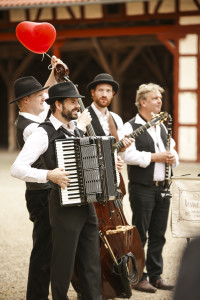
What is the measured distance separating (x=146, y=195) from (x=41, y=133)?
4.94 ft

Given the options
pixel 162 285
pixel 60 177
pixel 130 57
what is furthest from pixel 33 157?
pixel 130 57

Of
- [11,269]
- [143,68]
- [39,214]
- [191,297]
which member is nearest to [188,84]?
[143,68]

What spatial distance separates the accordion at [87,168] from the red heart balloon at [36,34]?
1.11 meters

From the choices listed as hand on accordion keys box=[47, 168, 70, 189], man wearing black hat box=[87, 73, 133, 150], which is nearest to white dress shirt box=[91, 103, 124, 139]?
man wearing black hat box=[87, 73, 133, 150]

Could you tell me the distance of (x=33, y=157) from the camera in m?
3.40

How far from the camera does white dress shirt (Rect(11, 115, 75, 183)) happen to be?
3361 millimetres

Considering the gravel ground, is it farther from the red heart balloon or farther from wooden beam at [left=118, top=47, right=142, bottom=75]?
wooden beam at [left=118, top=47, right=142, bottom=75]

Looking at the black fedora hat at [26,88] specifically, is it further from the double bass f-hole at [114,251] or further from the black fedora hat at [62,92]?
the black fedora hat at [62,92]

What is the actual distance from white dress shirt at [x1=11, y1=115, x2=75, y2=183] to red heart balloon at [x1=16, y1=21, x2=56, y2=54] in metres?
0.91

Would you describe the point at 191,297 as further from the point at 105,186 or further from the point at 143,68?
the point at 143,68

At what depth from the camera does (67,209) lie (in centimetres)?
339

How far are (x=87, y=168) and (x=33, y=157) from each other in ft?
1.15

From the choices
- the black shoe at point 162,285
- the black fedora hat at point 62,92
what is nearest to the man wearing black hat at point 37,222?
the black fedora hat at point 62,92

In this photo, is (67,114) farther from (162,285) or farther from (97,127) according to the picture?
(162,285)
